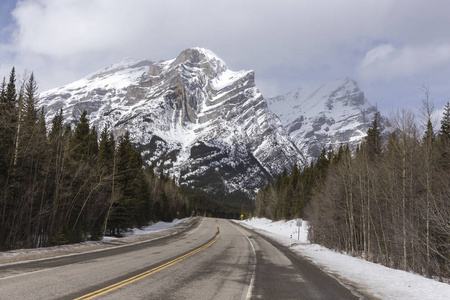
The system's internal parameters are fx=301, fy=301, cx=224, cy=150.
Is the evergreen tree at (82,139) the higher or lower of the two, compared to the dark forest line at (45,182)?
higher

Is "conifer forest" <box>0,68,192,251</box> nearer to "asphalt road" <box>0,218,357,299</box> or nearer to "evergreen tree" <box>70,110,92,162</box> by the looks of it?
"evergreen tree" <box>70,110,92,162</box>

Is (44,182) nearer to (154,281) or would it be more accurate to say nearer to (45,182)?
(45,182)

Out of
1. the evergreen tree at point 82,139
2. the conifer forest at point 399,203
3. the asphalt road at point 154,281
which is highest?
the evergreen tree at point 82,139

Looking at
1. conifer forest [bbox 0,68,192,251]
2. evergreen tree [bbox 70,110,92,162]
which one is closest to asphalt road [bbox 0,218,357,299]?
conifer forest [bbox 0,68,192,251]

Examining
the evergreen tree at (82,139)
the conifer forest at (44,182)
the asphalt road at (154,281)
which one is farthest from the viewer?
the evergreen tree at (82,139)

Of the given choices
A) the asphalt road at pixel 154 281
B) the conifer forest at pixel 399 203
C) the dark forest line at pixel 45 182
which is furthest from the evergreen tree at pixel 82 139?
the conifer forest at pixel 399 203

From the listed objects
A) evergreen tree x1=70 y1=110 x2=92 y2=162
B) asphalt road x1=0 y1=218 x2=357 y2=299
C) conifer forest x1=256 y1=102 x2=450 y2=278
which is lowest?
asphalt road x1=0 y1=218 x2=357 y2=299

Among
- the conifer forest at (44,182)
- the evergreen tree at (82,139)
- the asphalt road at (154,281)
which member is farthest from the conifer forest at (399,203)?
the evergreen tree at (82,139)

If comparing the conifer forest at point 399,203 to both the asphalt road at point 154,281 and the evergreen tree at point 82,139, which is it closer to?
the asphalt road at point 154,281

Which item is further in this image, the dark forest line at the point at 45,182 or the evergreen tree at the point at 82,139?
the evergreen tree at the point at 82,139

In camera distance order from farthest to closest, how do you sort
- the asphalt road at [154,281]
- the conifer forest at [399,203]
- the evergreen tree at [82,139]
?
the evergreen tree at [82,139] < the conifer forest at [399,203] < the asphalt road at [154,281]

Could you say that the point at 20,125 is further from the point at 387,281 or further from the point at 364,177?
the point at 364,177

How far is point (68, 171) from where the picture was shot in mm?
24375

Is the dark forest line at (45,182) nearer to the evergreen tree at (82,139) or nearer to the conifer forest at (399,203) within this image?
the evergreen tree at (82,139)
